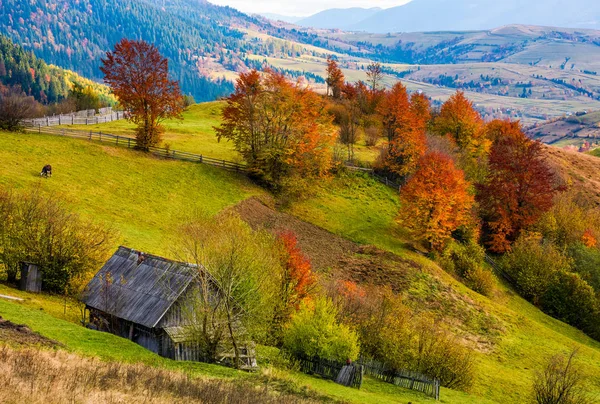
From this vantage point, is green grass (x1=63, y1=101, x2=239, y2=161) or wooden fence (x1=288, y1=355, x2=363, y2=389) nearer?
wooden fence (x1=288, y1=355, x2=363, y2=389)

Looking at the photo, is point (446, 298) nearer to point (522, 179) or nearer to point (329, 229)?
point (329, 229)

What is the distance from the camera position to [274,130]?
237 ft

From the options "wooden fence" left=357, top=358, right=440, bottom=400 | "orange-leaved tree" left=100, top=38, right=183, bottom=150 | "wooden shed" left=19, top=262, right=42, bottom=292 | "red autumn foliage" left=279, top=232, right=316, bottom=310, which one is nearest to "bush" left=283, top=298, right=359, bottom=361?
"wooden fence" left=357, top=358, right=440, bottom=400

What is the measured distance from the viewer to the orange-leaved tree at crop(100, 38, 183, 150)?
6825cm

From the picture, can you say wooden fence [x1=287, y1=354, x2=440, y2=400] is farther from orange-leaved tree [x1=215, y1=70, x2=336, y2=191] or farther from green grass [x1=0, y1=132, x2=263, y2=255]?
orange-leaved tree [x1=215, y1=70, x2=336, y2=191]

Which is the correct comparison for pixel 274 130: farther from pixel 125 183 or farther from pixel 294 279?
pixel 294 279

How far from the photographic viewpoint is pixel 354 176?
84.4 meters

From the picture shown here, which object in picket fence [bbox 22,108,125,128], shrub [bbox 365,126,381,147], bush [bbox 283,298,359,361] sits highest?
picket fence [bbox 22,108,125,128]

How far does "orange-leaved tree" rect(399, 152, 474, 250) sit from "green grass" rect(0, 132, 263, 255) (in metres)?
19.3

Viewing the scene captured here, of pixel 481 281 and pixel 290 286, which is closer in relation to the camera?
pixel 290 286

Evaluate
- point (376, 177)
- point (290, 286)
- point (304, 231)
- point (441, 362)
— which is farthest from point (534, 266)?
point (290, 286)

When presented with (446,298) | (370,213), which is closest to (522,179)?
(370,213)

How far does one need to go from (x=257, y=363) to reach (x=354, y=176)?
54.0 m

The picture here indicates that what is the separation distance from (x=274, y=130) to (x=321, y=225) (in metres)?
14.4
